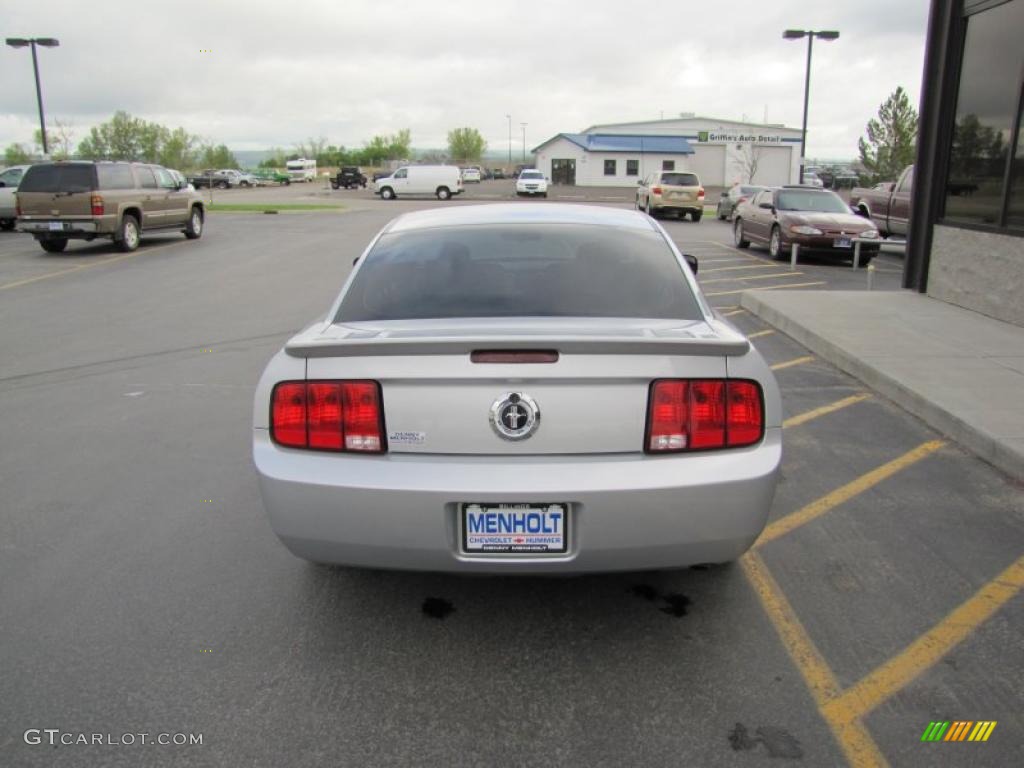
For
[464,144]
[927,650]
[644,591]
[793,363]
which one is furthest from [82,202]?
[464,144]

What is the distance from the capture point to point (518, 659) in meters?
3.09

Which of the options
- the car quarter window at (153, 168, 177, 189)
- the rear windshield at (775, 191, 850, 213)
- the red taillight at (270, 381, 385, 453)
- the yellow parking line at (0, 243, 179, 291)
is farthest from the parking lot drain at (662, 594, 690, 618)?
the car quarter window at (153, 168, 177, 189)

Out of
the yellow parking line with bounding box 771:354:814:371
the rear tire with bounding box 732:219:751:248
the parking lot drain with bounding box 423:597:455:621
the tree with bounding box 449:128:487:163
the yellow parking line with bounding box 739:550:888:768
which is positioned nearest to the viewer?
the yellow parking line with bounding box 739:550:888:768

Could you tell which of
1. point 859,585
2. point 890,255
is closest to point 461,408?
point 859,585

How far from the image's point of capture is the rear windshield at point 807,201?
1712 centimetres

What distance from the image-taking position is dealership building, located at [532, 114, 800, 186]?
66.3m

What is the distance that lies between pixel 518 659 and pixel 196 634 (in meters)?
1.26

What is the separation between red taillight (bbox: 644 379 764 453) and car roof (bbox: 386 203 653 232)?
5.07ft

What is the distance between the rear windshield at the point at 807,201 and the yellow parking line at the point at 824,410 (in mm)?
11378

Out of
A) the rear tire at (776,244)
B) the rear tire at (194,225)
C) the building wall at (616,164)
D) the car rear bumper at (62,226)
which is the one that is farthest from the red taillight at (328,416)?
the building wall at (616,164)

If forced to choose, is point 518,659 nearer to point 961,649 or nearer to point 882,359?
point 961,649

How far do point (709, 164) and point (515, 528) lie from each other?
71597 millimetres

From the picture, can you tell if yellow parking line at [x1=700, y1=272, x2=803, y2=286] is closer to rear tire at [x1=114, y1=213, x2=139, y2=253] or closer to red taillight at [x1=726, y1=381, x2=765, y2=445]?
red taillight at [x1=726, y1=381, x2=765, y2=445]

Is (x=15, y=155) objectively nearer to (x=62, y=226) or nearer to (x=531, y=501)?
(x=62, y=226)
